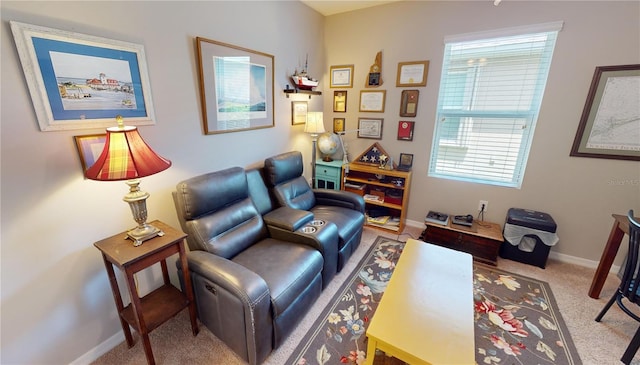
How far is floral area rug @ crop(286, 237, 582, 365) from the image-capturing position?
1536 millimetres

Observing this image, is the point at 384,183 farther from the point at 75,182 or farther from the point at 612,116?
the point at 75,182

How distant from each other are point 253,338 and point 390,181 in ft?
7.39

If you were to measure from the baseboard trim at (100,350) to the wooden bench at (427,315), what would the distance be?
62.4 inches

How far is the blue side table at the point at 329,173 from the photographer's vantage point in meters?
3.10

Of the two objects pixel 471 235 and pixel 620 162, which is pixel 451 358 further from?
pixel 620 162

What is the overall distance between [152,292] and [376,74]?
2945 mm

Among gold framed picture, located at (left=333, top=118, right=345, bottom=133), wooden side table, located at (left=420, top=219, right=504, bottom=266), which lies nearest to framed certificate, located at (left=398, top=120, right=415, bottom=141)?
gold framed picture, located at (left=333, top=118, right=345, bottom=133)

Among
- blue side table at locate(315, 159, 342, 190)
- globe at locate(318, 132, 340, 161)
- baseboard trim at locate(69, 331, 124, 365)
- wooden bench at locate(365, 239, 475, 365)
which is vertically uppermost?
globe at locate(318, 132, 340, 161)

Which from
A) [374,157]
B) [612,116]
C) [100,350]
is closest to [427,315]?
[100,350]

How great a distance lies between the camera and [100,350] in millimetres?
1540

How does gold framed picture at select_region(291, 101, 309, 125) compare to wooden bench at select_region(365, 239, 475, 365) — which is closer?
wooden bench at select_region(365, 239, 475, 365)

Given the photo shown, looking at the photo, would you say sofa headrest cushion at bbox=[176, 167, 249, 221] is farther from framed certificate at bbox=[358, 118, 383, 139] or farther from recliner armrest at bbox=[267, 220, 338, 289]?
framed certificate at bbox=[358, 118, 383, 139]

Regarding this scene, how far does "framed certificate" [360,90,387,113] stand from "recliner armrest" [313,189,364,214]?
3.70 feet

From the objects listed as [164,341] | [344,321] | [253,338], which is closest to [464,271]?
[344,321]
